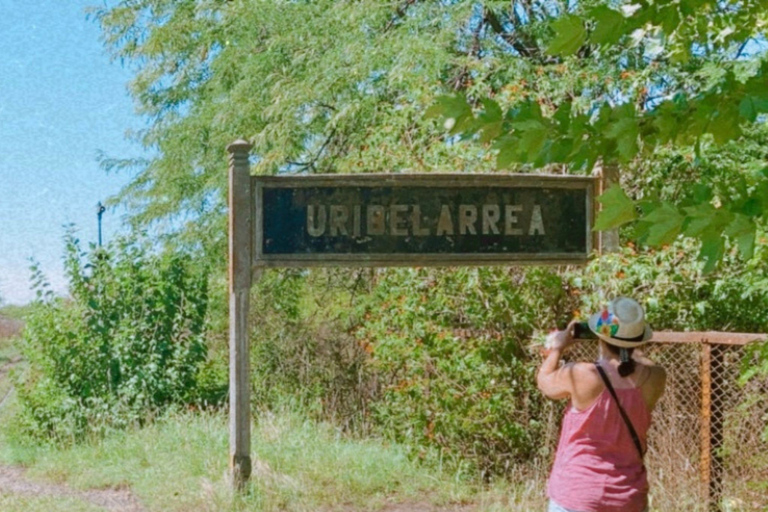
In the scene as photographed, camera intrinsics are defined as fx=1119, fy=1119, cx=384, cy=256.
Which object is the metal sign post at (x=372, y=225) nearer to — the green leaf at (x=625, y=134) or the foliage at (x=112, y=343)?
the foliage at (x=112, y=343)

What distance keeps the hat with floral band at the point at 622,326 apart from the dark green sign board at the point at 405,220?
4.16 m

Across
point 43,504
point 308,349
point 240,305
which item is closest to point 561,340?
point 240,305

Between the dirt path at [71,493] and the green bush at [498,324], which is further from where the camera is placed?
the dirt path at [71,493]

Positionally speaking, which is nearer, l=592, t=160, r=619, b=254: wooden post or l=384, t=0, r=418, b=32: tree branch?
l=592, t=160, r=619, b=254: wooden post

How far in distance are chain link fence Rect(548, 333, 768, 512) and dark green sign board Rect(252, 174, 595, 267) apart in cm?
144

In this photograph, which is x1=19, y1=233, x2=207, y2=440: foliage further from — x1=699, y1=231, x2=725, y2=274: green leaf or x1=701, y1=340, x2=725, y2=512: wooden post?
x1=699, y1=231, x2=725, y2=274: green leaf

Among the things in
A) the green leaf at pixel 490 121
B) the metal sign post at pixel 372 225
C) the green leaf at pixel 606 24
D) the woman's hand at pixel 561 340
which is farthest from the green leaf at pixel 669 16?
the metal sign post at pixel 372 225

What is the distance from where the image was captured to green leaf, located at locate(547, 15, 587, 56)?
3.32 meters

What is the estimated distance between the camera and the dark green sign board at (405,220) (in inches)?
352

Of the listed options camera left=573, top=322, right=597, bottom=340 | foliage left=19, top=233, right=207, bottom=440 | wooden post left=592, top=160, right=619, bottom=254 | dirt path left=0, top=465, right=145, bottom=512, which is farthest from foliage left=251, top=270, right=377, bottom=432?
camera left=573, top=322, right=597, bottom=340

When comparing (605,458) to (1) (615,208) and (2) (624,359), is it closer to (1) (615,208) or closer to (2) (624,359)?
(2) (624,359)

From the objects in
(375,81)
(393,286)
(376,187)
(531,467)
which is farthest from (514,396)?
(375,81)

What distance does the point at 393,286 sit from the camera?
34.4 ft

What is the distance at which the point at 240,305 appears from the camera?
8.89 meters
